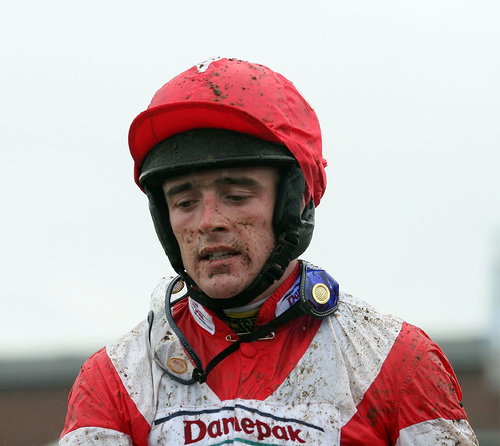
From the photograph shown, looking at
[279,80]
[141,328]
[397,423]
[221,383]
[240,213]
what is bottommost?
[397,423]

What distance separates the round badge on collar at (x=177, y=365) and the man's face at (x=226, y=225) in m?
0.28

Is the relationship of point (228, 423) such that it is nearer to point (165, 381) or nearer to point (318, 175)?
point (165, 381)

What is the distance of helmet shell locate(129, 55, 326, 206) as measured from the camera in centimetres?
324

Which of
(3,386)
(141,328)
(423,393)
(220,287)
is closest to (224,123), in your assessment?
(220,287)

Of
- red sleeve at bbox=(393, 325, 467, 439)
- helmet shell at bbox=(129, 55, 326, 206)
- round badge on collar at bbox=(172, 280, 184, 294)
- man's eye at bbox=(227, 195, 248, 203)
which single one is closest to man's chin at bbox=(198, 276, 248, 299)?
man's eye at bbox=(227, 195, 248, 203)

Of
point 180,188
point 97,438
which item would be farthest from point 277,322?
point 97,438

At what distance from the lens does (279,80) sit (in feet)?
11.5

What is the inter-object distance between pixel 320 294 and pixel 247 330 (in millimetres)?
316

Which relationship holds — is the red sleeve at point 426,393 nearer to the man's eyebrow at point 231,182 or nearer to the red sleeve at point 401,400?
the red sleeve at point 401,400

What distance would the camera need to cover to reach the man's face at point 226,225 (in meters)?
3.18

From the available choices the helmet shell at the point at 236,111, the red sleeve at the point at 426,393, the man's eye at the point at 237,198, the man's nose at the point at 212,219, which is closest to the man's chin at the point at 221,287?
the man's nose at the point at 212,219

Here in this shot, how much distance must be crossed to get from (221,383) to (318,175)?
0.95 metres

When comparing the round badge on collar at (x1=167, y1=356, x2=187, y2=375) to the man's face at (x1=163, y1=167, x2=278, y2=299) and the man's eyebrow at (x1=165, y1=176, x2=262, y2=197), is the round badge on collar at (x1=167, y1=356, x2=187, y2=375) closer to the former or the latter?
the man's face at (x1=163, y1=167, x2=278, y2=299)

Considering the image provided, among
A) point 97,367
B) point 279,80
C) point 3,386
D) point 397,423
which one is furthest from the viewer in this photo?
point 3,386
